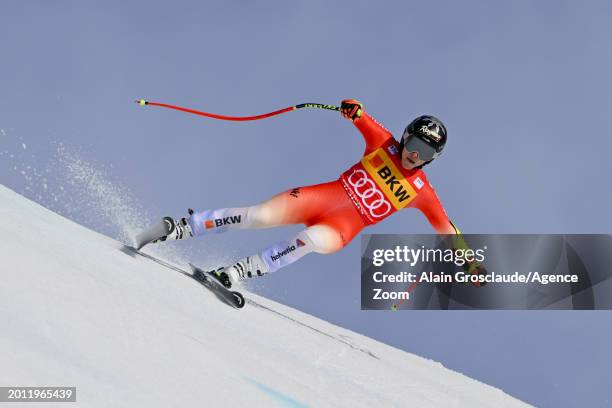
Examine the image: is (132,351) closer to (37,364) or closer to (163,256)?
(37,364)

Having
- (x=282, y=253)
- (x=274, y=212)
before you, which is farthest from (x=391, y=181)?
(x=282, y=253)

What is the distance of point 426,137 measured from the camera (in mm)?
6629

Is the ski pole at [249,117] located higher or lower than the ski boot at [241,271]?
higher

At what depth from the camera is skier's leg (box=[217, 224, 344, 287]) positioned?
631 centimetres

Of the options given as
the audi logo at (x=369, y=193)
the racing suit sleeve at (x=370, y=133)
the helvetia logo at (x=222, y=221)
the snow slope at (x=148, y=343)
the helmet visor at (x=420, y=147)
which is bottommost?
the snow slope at (x=148, y=343)

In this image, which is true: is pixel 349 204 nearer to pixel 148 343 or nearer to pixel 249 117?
pixel 249 117

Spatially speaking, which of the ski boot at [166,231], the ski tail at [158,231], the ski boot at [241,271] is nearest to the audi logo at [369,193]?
the ski boot at [241,271]

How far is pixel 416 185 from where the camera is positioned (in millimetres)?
6941

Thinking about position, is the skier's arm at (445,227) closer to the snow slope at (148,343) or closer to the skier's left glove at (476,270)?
the skier's left glove at (476,270)

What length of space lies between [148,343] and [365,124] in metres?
3.94

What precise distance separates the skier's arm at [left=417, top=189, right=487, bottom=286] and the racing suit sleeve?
0.63 m

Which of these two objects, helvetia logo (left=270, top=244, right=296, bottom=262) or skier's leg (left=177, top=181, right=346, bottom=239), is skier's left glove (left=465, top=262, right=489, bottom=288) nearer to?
skier's leg (left=177, top=181, right=346, bottom=239)

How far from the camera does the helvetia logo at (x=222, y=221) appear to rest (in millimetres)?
6520

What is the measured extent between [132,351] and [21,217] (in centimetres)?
225
